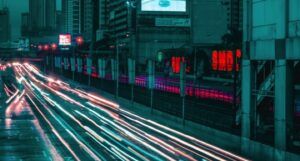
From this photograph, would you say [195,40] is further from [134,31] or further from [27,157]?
[27,157]

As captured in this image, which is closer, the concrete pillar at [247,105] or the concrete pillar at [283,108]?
the concrete pillar at [283,108]

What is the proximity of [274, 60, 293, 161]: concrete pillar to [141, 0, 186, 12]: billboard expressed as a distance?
198 feet

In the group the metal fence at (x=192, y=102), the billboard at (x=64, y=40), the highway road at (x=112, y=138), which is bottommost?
the highway road at (x=112, y=138)

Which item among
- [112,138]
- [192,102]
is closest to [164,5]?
[192,102]

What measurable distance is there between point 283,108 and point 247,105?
13.0 ft

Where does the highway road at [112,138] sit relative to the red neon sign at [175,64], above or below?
below

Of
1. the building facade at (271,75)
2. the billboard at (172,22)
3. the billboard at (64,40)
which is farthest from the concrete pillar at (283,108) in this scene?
the billboard at (64,40)

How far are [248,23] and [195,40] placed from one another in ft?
350

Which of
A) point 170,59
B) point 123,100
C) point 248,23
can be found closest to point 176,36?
point 170,59

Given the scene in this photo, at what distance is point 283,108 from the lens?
27.1 metres

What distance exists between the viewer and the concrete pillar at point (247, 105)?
100 feet

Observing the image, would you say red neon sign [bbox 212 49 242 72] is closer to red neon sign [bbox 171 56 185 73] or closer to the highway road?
red neon sign [bbox 171 56 185 73]

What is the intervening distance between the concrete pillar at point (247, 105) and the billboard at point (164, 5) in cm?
5649

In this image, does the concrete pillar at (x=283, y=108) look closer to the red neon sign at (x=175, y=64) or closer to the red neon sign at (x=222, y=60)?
the red neon sign at (x=222, y=60)
